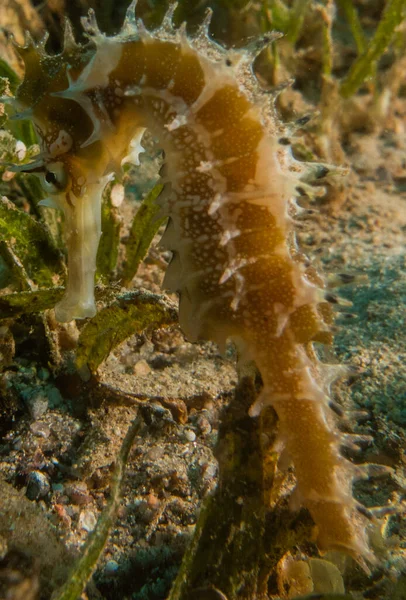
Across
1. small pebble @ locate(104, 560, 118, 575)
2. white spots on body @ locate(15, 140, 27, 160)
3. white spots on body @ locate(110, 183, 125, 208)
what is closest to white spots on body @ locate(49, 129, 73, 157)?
white spots on body @ locate(110, 183, 125, 208)

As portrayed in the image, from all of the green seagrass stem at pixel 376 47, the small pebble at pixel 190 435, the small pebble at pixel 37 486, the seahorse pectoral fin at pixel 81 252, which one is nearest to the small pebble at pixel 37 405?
the small pebble at pixel 37 486

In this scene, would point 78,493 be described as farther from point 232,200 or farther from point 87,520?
point 232,200

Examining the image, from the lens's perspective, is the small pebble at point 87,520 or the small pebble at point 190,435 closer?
the small pebble at point 87,520

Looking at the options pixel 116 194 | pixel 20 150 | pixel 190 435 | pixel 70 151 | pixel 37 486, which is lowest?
pixel 190 435

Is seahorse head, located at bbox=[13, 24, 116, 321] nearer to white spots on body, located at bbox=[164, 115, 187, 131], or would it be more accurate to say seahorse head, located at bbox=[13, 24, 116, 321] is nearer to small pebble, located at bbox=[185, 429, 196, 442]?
white spots on body, located at bbox=[164, 115, 187, 131]

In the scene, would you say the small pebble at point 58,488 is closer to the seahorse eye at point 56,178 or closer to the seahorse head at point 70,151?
the seahorse head at point 70,151

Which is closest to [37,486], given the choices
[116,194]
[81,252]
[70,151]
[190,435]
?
[190,435]
